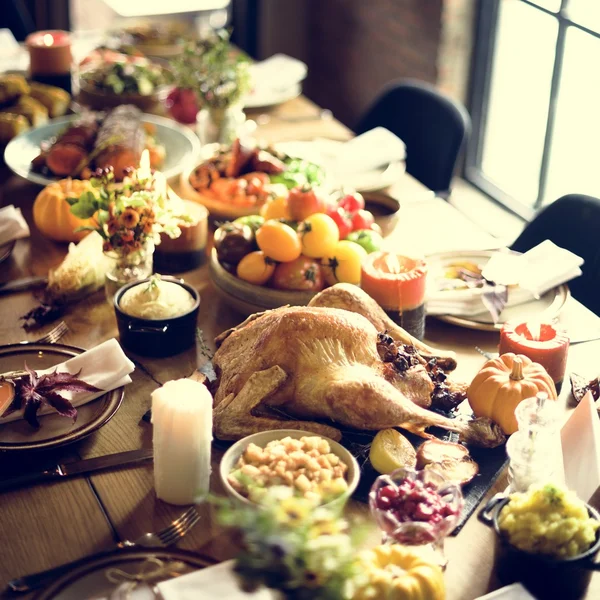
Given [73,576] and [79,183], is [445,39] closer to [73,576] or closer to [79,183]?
[79,183]

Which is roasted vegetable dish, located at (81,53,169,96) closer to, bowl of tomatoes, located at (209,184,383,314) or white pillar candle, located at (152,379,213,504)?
bowl of tomatoes, located at (209,184,383,314)

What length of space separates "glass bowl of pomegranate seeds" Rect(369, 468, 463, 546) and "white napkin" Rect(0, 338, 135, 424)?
A: 63 cm

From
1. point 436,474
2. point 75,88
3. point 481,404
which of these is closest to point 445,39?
point 75,88

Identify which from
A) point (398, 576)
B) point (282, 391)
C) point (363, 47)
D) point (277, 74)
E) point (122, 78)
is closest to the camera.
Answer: point (398, 576)

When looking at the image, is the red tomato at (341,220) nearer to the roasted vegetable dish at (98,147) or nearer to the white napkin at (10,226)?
the roasted vegetable dish at (98,147)

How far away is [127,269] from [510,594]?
1.17m

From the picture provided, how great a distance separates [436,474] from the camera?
1419 mm

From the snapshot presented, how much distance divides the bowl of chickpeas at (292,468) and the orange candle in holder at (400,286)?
0.51 metres

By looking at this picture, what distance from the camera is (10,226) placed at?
7.89ft

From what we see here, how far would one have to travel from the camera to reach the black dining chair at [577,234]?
2.48m

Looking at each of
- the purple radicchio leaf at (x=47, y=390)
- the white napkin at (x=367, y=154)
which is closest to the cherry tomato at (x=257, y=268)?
the purple radicchio leaf at (x=47, y=390)

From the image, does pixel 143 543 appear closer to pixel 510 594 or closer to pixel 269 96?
pixel 510 594

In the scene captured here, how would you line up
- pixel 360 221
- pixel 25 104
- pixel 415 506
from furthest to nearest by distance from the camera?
1. pixel 25 104
2. pixel 360 221
3. pixel 415 506

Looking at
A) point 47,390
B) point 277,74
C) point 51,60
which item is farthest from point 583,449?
point 51,60
